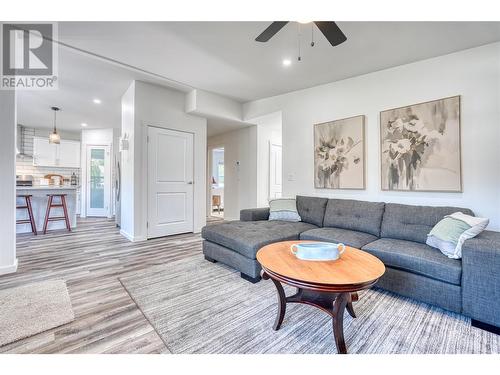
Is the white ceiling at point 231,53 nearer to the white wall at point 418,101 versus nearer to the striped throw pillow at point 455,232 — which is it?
the white wall at point 418,101

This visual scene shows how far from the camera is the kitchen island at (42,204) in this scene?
4375 millimetres

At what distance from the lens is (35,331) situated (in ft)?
5.04

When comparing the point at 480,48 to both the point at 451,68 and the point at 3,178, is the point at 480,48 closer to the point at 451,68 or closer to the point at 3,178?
the point at 451,68

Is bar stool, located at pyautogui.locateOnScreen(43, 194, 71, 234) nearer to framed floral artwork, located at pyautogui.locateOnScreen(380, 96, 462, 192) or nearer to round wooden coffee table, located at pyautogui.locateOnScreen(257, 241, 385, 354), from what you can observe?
round wooden coffee table, located at pyautogui.locateOnScreen(257, 241, 385, 354)

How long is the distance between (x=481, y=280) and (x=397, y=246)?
60 centimetres

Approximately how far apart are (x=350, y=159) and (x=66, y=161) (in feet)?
25.6

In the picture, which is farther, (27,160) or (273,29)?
(27,160)

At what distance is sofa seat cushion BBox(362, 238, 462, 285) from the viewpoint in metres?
1.75

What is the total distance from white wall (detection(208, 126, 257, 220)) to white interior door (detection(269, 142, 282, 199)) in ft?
1.63

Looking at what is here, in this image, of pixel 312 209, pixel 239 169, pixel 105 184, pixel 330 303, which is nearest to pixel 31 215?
pixel 105 184

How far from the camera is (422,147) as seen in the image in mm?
2789

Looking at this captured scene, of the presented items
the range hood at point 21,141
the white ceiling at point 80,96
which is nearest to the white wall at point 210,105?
the white ceiling at point 80,96

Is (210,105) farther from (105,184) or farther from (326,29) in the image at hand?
(105,184)
